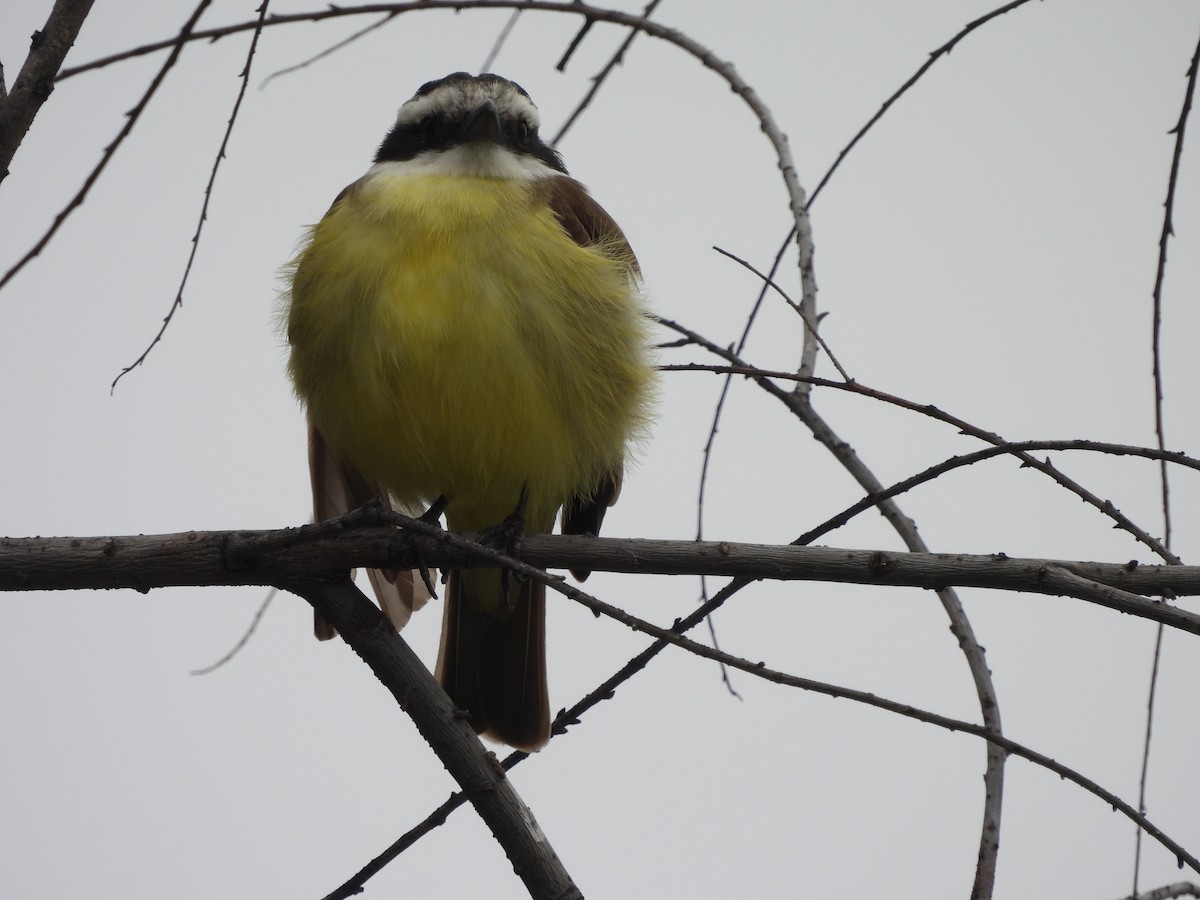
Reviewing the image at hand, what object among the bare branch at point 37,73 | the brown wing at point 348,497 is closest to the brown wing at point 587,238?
the brown wing at point 348,497

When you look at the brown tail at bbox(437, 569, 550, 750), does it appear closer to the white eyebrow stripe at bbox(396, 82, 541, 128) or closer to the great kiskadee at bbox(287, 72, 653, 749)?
the great kiskadee at bbox(287, 72, 653, 749)

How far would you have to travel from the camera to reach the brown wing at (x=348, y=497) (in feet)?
13.1

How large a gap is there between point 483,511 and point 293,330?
80cm

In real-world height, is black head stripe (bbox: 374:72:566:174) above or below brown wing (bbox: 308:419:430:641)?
→ above

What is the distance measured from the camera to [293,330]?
388cm

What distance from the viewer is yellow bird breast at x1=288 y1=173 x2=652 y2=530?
3.51 m

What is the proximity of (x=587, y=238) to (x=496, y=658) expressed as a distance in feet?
4.63

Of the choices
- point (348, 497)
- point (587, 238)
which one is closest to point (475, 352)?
point (587, 238)

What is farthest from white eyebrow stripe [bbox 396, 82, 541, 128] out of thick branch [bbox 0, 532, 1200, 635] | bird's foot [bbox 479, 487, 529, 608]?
thick branch [bbox 0, 532, 1200, 635]

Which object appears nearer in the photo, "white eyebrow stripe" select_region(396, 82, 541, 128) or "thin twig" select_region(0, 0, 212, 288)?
"thin twig" select_region(0, 0, 212, 288)

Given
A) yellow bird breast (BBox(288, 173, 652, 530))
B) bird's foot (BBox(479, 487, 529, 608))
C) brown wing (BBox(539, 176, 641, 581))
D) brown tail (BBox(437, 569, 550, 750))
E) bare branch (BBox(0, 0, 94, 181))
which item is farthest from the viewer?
brown tail (BBox(437, 569, 550, 750))

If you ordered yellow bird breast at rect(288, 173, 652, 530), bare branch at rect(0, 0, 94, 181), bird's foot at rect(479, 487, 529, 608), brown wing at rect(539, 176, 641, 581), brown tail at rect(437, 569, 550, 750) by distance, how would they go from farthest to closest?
brown tail at rect(437, 569, 550, 750) → brown wing at rect(539, 176, 641, 581) → yellow bird breast at rect(288, 173, 652, 530) → bird's foot at rect(479, 487, 529, 608) → bare branch at rect(0, 0, 94, 181)

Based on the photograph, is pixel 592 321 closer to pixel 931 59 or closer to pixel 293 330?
pixel 293 330

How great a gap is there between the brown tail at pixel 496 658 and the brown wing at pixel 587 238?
28 cm
